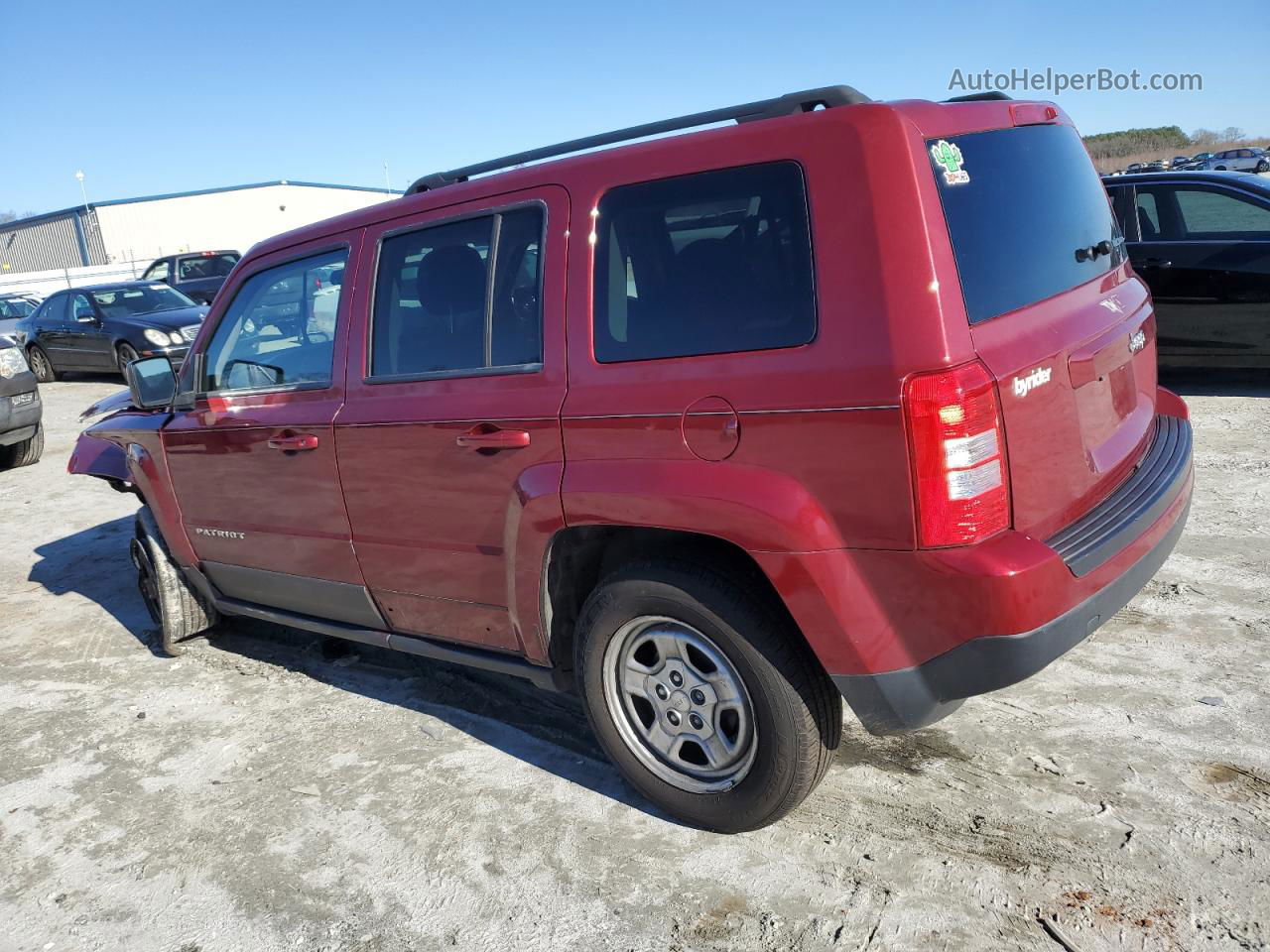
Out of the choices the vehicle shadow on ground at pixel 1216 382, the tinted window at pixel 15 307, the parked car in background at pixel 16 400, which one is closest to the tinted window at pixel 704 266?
the vehicle shadow on ground at pixel 1216 382

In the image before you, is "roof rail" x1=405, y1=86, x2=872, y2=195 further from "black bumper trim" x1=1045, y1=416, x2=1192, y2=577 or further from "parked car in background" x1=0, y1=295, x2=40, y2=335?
"parked car in background" x1=0, y1=295, x2=40, y2=335

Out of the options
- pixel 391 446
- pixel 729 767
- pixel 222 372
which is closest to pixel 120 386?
pixel 222 372

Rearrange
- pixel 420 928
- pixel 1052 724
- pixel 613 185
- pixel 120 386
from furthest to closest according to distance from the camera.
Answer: pixel 120 386 < pixel 1052 724 < pixel 613 185 < pixel 420 928

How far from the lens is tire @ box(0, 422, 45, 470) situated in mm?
9914

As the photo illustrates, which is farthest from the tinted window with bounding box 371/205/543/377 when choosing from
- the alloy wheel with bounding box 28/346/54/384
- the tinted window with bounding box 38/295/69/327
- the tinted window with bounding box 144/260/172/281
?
the tinted window with bounding box 144/260/172/281

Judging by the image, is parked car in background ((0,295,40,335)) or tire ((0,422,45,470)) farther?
parked car in background ((0,295,40,335))

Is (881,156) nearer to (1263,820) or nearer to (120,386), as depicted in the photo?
(1263,820)

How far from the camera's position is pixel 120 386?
15.6 metres

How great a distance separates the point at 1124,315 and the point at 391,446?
240 cm

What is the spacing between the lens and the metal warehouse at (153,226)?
51844 mm

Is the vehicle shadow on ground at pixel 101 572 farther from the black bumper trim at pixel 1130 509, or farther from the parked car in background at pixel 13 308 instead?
the parked car in background at pixel 13 308

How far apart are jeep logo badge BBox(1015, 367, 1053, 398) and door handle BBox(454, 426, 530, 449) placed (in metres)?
1.38

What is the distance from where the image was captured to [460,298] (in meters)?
3.31

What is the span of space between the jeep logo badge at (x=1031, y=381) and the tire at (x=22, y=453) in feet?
32.9
